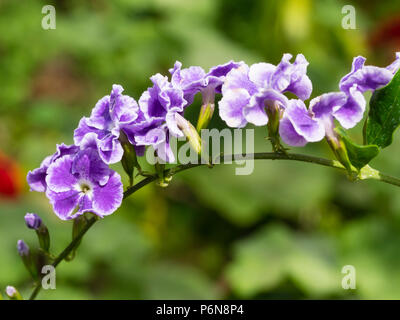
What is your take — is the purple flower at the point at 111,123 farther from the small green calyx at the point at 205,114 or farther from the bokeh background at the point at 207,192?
the bokeh background at the point at 207,192

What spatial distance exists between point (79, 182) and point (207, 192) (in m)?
1.86

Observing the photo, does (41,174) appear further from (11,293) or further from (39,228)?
(11,293)

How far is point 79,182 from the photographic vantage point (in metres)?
0.86

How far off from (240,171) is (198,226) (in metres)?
0.35

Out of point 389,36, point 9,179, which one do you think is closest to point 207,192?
point 9,179

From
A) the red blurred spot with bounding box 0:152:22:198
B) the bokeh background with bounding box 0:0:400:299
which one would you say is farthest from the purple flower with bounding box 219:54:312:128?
the red blurred spot with bounding box 0:152:22:198

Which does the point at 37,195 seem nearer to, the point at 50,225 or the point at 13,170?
the point at 13,170

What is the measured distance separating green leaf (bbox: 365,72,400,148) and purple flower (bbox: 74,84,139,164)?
0.37 meters

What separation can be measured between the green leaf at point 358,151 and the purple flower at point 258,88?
9cm

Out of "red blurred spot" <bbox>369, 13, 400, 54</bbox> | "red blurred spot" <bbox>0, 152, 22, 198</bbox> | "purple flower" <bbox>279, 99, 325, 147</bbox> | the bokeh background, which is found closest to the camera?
"purple flower" <bbox>279, 99, 325, 147</bbox>

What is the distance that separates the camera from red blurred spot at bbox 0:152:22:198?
253cm

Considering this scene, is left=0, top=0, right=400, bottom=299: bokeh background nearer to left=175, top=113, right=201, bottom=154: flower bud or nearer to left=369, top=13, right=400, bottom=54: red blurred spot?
left=369, top=13, right=400, bottom=54: red blurred spot

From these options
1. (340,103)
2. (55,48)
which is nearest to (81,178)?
(340,103)

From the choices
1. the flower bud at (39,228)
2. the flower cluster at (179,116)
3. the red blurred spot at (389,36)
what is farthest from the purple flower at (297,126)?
the red blurred spot at (389,36)
